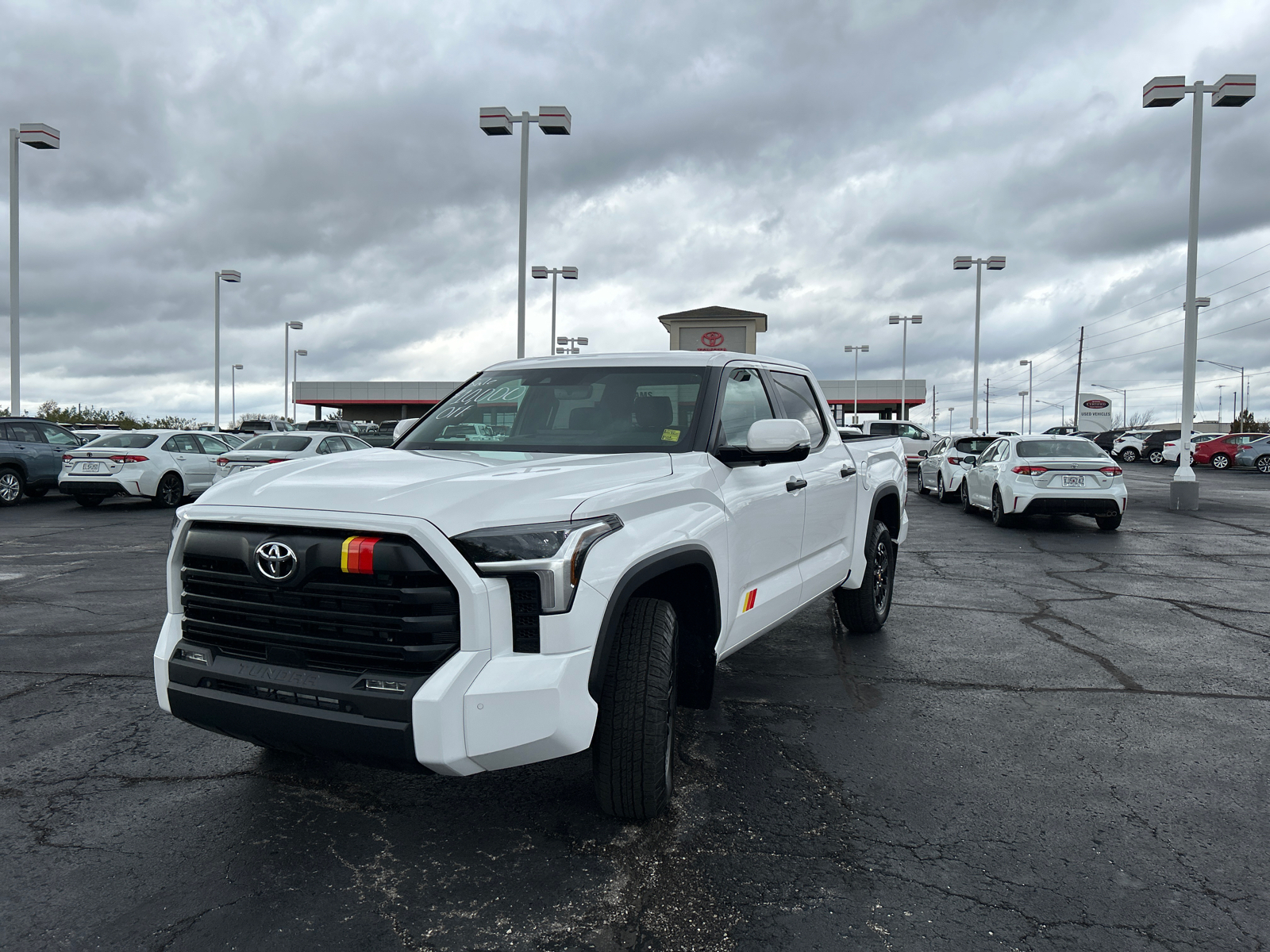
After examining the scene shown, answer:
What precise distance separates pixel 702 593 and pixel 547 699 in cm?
104

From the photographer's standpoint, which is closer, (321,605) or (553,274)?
(321,605)

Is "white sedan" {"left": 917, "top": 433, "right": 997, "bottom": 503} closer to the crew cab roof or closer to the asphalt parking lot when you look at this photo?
the asphalt parking lot

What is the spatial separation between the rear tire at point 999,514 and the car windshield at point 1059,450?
787 mm

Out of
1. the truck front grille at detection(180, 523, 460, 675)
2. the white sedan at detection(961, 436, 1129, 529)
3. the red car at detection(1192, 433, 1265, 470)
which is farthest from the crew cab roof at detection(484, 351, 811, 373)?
the red car at detection(1192, 433, 1265, 470)

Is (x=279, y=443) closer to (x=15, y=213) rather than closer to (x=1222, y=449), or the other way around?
(x=15, y=213)

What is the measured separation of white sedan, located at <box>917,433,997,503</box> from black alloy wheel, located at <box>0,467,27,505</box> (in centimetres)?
1841

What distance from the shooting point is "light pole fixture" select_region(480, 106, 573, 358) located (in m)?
17.0

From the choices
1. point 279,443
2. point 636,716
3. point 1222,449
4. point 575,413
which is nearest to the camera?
point 636,716

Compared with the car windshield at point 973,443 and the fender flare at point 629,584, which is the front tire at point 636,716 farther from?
the car windshield at point 973,443

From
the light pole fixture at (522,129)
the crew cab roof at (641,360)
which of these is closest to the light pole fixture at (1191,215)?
the light pole fixture at (522,129)

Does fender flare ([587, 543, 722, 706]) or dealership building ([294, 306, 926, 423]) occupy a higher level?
dealership building ([294, 306, 926, 423])

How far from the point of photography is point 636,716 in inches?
122

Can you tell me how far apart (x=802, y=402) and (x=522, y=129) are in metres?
14.8

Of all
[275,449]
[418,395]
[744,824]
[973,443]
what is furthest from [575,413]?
[418,395]
